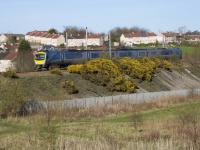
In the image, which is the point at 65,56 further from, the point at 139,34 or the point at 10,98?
the point at 139,34

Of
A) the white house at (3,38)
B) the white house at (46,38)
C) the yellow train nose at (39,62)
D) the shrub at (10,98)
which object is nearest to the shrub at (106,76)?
the yellow train nose at (39,62)

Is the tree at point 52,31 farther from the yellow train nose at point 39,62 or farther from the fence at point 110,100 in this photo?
the fence at point 110,100

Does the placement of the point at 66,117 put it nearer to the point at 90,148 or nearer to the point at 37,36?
the point at 90,148

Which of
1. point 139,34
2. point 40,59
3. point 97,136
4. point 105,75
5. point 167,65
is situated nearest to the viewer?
point 97,136

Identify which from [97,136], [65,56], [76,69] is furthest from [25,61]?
[97,136]

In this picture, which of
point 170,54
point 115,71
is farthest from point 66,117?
point 170,54

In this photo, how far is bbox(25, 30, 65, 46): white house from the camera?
452 feet

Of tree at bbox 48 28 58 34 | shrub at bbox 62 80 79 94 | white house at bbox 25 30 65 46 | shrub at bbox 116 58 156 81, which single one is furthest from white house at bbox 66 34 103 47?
shrub at bbox 62 80 79 94

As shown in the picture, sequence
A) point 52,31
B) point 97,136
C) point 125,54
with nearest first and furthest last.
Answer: point 97,136, point 125,54, point 52,31

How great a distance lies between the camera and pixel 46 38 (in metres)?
144

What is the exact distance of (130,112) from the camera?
35281 millimetres

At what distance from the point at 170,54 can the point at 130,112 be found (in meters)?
37.5

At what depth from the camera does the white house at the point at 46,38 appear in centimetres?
13775

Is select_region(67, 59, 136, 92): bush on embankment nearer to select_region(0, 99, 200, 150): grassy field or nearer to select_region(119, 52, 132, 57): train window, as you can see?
select_region(119, 52, 132, 57): train window
